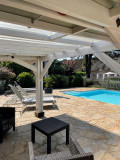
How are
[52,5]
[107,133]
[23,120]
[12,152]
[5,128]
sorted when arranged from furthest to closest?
[23,120]
[107,133]
[5,128]
[12,152]
[52,5]

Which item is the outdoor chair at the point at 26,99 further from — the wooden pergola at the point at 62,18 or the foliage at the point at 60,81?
the foliage at the point at 60,81

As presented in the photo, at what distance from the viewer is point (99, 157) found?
9.74 feet

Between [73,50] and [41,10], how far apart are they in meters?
3.05

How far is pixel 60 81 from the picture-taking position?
15.0 m

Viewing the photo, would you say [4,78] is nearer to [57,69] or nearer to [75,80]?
[57,69]

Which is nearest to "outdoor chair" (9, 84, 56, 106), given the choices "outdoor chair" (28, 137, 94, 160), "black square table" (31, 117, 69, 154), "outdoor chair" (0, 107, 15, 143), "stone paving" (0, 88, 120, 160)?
"stone paving" (0, 88, 120, 160)

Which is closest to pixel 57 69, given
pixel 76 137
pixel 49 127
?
pixel 76 137

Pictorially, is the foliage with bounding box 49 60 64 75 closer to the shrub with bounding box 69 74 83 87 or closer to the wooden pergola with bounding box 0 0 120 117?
the shrub with bounding box 69 74 83 87

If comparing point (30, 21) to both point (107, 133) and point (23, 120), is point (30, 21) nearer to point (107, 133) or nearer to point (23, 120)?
point (107, 133)

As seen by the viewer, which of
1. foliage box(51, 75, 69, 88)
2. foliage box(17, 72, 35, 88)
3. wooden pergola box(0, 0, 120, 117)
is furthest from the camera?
foliage box(51, 75, 69, 88)

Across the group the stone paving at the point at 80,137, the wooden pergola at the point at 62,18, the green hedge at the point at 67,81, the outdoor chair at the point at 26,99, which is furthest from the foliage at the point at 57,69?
the wooden pergola at the point at 62,18

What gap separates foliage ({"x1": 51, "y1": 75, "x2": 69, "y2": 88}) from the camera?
14.8 metres

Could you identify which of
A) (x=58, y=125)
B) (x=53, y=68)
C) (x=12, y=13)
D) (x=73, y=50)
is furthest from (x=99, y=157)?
(x=53, y=68)

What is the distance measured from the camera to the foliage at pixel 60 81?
582 inches
